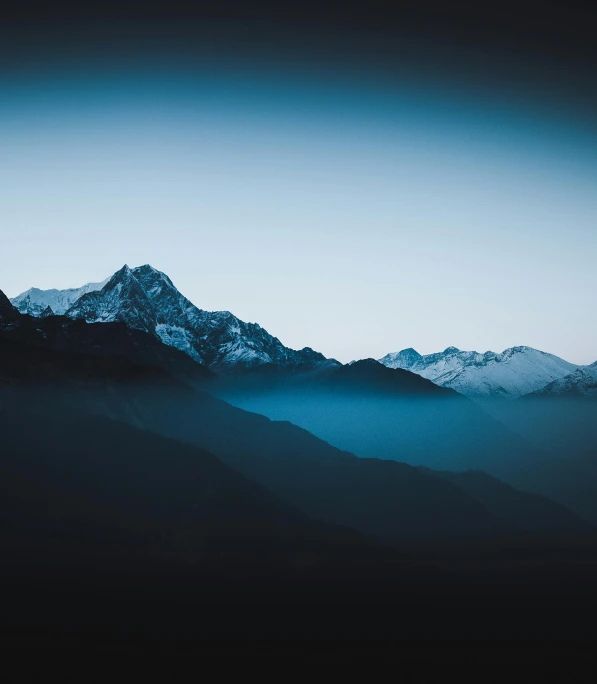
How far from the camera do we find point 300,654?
650 ft

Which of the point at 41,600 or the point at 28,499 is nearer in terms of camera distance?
the point at 41,600

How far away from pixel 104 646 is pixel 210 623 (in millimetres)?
36430

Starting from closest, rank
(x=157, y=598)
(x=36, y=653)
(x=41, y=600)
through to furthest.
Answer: (x=36, y=653) → (x=41, y=600) → (x=157, y=598)

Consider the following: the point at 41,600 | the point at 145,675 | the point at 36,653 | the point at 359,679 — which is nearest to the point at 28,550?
the point at 41,600

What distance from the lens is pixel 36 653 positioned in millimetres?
159250

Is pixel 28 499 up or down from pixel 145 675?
up

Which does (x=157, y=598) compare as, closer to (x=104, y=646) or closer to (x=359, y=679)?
(x=104, y=646)

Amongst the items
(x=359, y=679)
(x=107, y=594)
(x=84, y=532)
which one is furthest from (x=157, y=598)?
(x=359, y=679)

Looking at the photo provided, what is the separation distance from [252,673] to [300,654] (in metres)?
20.3

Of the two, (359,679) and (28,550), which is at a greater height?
(28,550)

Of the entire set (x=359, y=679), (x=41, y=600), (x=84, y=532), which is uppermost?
(x=84, y=532)

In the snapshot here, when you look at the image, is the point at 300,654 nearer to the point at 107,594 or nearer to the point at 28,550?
the point at 107,594

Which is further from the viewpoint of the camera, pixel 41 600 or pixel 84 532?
pixel 84 532

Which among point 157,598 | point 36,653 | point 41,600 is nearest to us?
point 36,653
